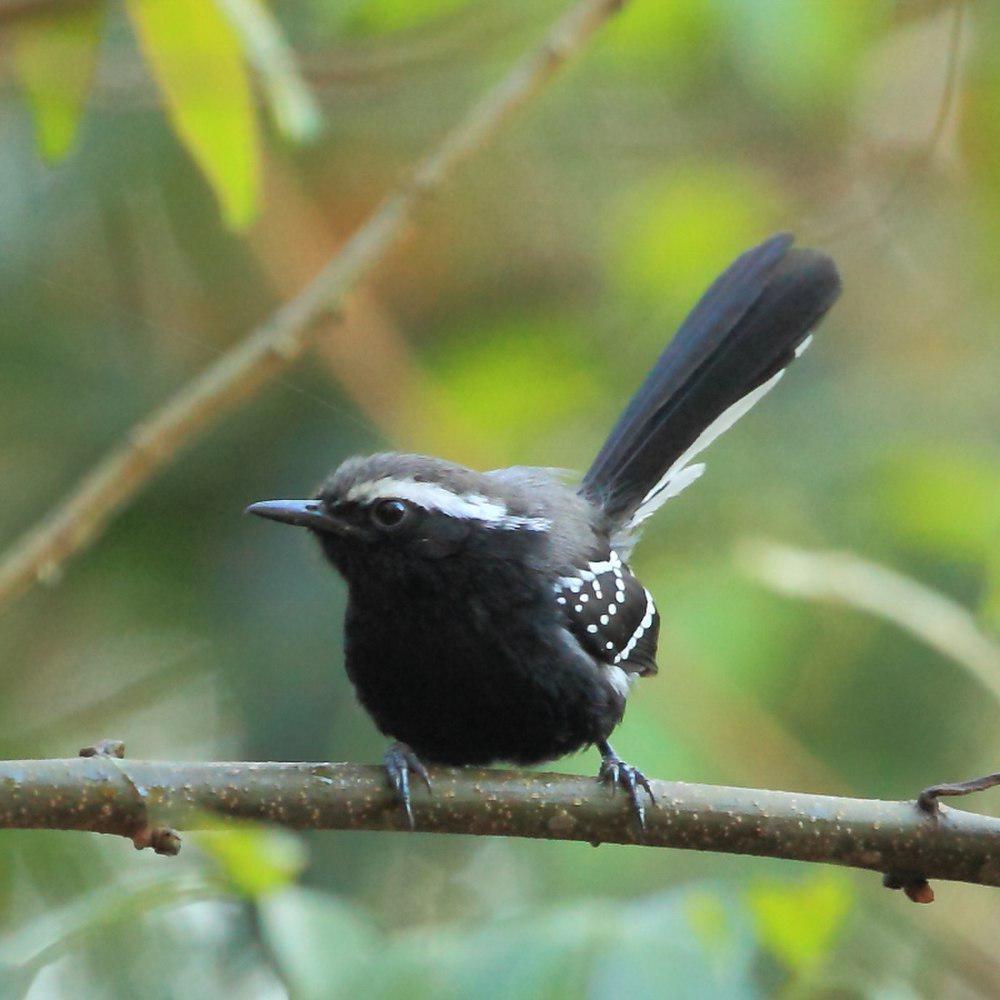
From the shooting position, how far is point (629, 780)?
2570 mm

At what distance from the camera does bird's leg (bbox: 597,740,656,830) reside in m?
2.50

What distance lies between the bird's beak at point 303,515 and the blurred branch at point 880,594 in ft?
4.27

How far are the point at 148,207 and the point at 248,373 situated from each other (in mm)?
2044

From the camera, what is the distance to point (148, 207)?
5.05 metres

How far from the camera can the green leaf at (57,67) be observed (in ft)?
8.52

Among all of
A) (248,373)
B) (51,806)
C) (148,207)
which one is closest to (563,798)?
(51,806)

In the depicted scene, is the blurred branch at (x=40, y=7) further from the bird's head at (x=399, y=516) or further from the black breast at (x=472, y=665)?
the black breast at (x=472, y=665)

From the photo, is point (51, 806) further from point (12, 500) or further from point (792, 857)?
point (12, 500)

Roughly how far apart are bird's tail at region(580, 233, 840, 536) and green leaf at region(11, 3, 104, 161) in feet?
5.51

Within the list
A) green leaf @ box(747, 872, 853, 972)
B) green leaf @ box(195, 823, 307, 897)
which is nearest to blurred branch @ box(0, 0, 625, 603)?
green leaf @ box(195, 823, 307, 897)

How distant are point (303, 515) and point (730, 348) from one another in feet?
4.35

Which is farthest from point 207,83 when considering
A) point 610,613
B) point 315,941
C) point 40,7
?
point 315,941

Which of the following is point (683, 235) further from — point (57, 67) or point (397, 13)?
point (57, 67)

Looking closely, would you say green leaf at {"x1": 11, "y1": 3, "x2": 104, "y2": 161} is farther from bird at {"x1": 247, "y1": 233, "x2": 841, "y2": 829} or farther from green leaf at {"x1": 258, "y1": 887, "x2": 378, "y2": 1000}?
green leaf at {"x1": 258, "y1": 887, "x2": 378, "y2": 1000}
